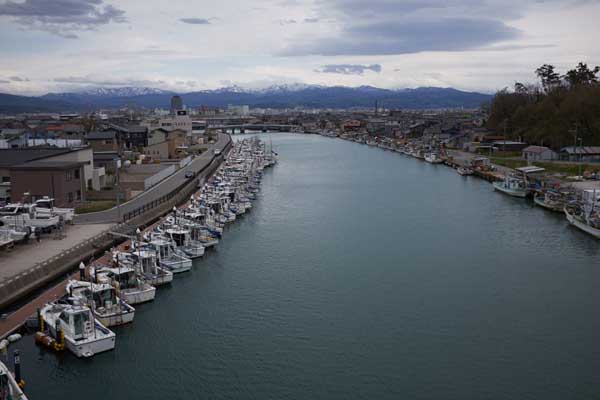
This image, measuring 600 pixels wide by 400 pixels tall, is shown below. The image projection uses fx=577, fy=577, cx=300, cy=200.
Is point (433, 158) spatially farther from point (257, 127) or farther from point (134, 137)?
point (257, 127)

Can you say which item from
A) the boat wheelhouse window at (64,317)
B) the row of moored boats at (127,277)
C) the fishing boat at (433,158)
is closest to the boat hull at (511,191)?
the row of moored boats at (127,277)

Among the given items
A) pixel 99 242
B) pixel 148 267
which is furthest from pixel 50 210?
pixel 148 267

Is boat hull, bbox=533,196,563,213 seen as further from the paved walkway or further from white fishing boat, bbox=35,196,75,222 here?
white fishing boat, bbox=35,196,75,222

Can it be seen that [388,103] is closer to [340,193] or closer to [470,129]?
[470,129]

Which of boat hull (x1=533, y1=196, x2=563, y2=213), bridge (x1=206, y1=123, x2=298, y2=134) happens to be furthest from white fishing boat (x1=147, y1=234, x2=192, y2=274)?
bridge (x1=206, y1=123, x2=298, y2=134)

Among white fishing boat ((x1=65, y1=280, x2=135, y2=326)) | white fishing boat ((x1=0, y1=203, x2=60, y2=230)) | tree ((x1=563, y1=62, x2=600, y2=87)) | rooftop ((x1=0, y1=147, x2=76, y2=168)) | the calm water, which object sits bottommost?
the calm water

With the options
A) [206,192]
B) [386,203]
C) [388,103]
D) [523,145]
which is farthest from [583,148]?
[388,103]
